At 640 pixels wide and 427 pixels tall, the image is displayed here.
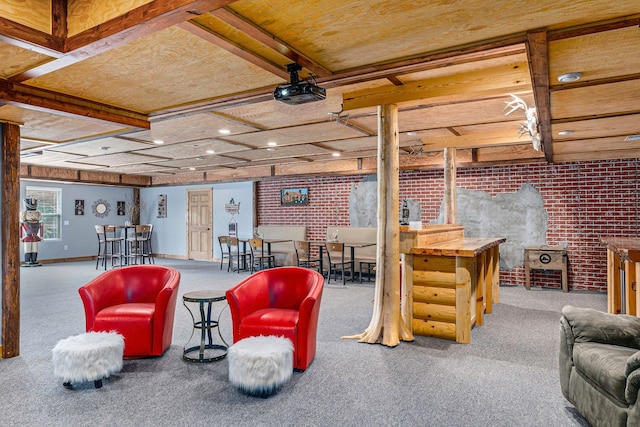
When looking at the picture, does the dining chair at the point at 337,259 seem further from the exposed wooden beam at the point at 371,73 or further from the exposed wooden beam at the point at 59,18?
the exposed wooden beam at the point at 59,18

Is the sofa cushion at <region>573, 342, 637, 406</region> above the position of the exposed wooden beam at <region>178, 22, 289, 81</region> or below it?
below

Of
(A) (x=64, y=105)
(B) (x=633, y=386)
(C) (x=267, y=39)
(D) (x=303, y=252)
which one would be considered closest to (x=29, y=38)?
(C) (x=267, y=39)

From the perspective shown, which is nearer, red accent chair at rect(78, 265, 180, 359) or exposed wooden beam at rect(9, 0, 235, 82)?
exposed wooden beam at rect(9, 0, 235, 82)

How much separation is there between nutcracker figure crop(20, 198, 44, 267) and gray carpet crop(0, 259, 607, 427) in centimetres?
662

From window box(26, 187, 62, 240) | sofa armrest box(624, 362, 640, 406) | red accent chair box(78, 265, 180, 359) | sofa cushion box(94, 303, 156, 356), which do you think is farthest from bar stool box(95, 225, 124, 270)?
sofa armrest box(624, 362, 640, 406)

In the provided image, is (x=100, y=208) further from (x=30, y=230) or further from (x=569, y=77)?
(x=569, y=77)

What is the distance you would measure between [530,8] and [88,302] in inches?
150

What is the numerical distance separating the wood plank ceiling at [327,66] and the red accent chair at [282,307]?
1.66 m

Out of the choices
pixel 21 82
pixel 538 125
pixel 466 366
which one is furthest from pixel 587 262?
pixel 21 82

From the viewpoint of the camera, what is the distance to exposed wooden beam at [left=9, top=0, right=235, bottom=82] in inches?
72.6

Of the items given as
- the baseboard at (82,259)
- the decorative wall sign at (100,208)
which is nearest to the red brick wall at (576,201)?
the baseboard at (82,259)

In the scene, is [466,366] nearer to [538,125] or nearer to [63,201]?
[538,125]

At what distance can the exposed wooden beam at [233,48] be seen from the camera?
2.29m

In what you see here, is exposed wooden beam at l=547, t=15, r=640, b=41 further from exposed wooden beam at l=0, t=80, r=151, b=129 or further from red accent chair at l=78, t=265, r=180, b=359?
exposed wooden beam at l=0, t=80, r=151, b=129
